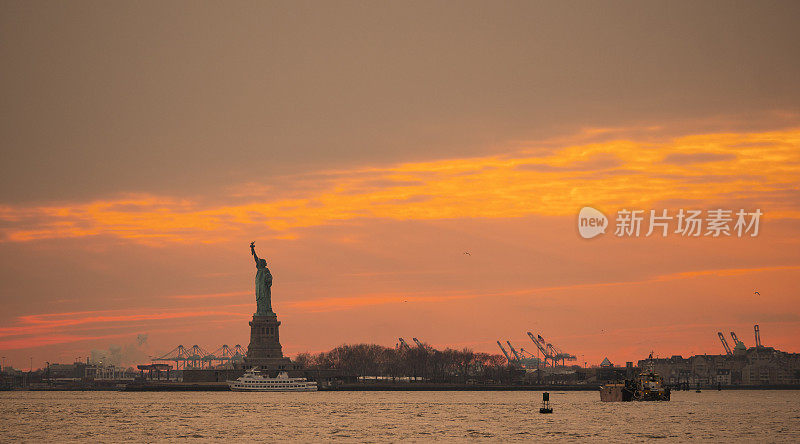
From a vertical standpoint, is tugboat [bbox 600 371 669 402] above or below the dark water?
above

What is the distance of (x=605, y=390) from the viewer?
615ft

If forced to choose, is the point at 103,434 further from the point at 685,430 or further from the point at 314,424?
the point at 685,430

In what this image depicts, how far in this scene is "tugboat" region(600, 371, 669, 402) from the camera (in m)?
180

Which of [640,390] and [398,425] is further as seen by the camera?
[640,390]

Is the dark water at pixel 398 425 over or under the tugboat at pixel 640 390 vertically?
under

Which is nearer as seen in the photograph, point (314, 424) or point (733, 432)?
point (733, 432)

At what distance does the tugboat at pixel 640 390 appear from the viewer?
7072 inches

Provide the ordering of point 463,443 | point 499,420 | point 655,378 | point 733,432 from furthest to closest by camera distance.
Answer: point 655,378 < point 499,420 < point 733,432 < point 463,443

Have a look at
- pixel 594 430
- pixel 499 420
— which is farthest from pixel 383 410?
pixel 594 430

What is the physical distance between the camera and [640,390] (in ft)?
589

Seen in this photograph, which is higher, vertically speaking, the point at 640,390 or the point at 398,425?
the point at 640,390

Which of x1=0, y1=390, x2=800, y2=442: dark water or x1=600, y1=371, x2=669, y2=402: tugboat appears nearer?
x1=0, y1=390, x2=800, y2=442: dark water

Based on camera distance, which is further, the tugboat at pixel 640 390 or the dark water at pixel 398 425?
the tugboat at pixel 640 390

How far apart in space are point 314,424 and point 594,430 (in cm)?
2943
